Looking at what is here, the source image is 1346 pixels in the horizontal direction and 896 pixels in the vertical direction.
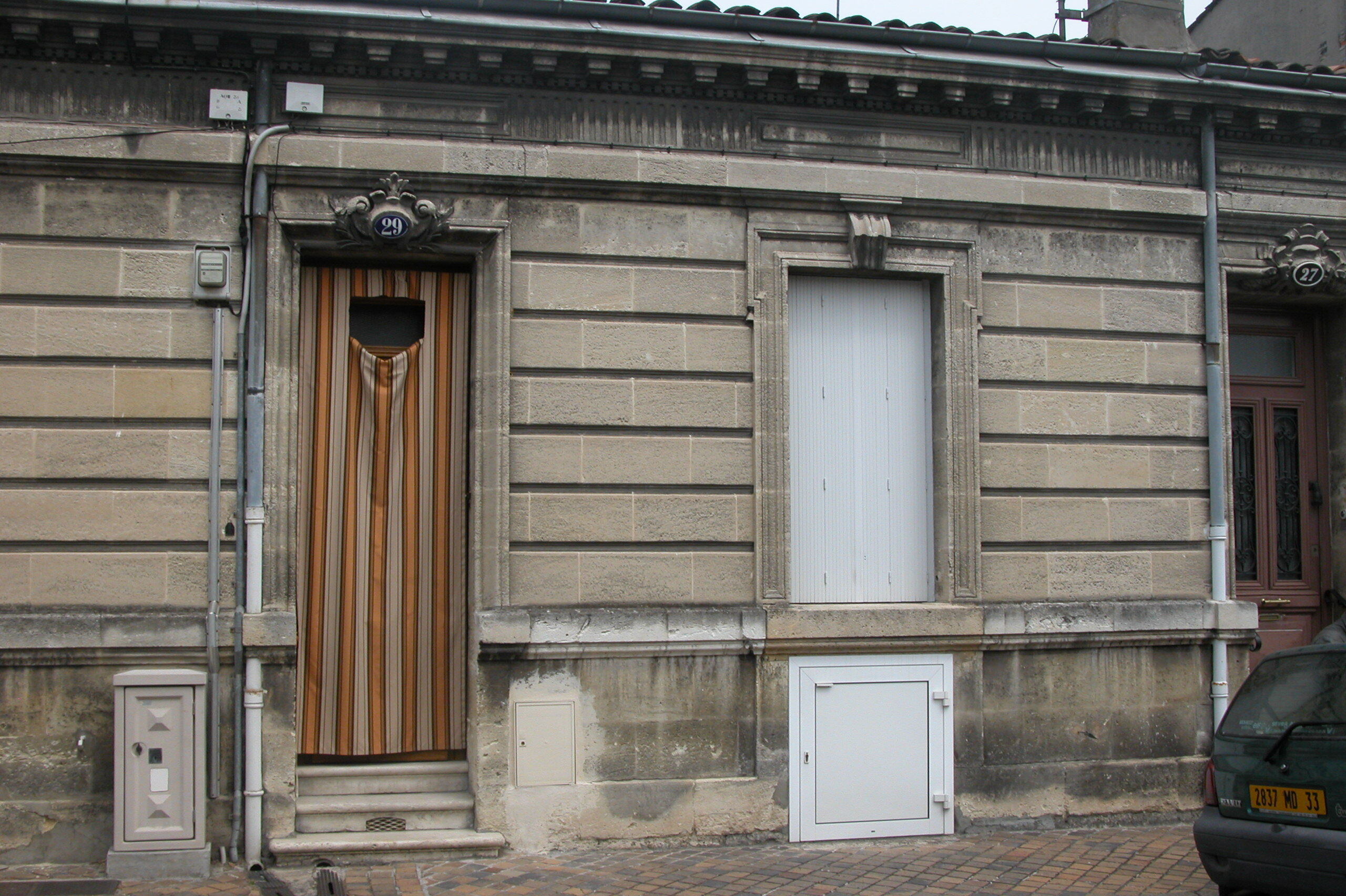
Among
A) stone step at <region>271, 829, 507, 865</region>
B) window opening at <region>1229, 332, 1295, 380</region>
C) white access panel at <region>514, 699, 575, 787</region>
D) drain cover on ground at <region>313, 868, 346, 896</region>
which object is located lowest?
drain cover on ground at <region>313, 868, 346, 896</region>

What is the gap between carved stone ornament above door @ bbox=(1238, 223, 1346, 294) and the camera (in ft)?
31.3

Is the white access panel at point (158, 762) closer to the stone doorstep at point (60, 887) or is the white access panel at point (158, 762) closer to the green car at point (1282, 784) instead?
the stone doorstep at point (60, 887)

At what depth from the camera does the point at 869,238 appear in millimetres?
8781

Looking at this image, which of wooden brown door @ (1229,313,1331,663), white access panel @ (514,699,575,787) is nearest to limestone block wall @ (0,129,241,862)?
white access panel @ (514,699,575,787)

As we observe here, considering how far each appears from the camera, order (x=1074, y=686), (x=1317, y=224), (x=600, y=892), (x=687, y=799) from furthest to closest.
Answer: (x=1317, y=224) → (x=1074, y=686) → (x=687, y=799) → (x=600, y=892)

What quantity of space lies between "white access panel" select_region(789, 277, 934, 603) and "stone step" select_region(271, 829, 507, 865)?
2946mm

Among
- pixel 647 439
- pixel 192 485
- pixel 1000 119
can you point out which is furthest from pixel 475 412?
pixel 1000 119

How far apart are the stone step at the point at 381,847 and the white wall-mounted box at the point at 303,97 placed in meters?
5.05

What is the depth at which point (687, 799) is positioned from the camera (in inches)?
325

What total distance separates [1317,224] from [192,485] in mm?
9201

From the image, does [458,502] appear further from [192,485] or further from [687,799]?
A: [687,799]

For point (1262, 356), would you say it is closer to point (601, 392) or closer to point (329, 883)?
point (601, 392)

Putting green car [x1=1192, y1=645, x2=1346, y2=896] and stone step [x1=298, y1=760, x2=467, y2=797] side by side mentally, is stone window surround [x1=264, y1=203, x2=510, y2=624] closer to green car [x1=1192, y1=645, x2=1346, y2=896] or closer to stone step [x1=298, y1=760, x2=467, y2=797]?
stone step [x1=298, y1=760, x2=467, y2=797]

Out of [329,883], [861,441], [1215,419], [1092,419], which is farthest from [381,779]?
[1215,419]
